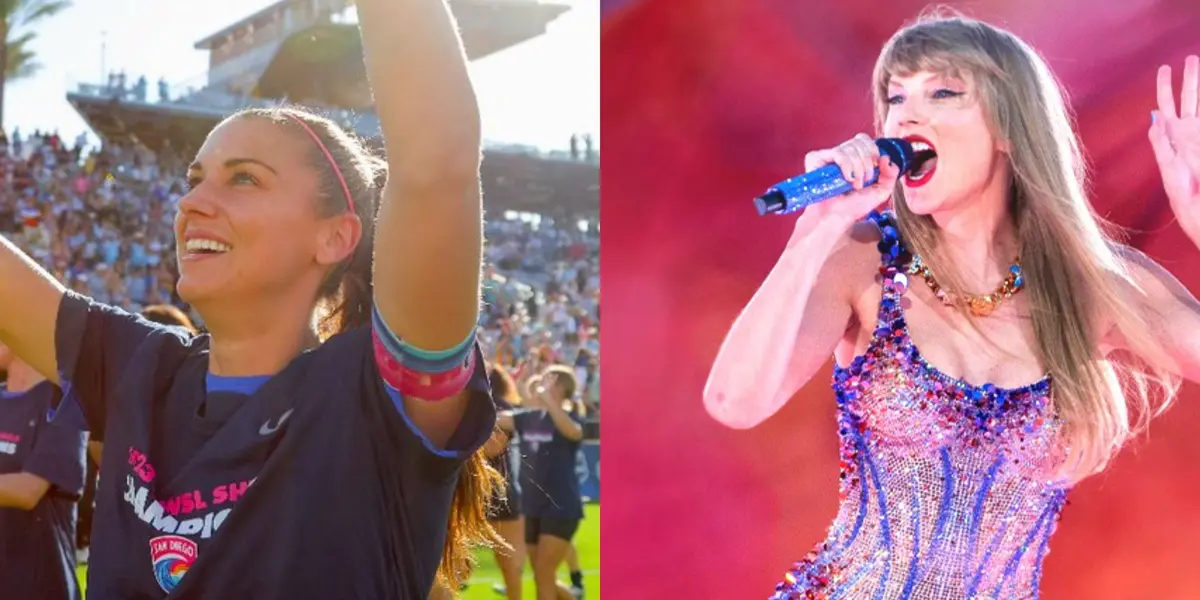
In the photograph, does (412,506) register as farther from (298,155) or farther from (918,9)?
(918,9)

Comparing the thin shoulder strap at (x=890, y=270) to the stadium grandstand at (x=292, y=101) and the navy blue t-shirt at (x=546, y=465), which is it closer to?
the navy blue t-shirt at (x=546, y=465)

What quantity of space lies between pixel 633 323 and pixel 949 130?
790 mm

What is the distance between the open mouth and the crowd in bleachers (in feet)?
32.8

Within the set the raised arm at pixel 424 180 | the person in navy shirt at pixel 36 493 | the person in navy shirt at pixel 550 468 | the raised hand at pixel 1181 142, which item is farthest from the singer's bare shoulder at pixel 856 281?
the person in navy shirt at pixel 550 468

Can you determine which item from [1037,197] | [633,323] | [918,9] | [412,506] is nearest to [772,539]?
[633,323]

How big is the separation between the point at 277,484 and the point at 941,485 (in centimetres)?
99

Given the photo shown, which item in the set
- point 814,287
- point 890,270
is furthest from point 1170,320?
point 814,287

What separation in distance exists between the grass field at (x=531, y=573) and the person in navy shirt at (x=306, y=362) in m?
5.06

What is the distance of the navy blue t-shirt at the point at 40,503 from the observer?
11.1 feet

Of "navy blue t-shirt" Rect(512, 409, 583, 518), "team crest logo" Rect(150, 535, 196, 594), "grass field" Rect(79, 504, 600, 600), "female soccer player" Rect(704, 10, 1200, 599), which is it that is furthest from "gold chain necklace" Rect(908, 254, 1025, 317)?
"navy blue t-shirt" Rect(512, 409, 583, 518)

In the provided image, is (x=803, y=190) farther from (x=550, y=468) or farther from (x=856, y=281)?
(x=550, y=468)

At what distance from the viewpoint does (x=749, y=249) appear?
2486 mm

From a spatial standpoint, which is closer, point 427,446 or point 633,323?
point 427,446

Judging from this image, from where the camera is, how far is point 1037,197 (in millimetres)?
2025
